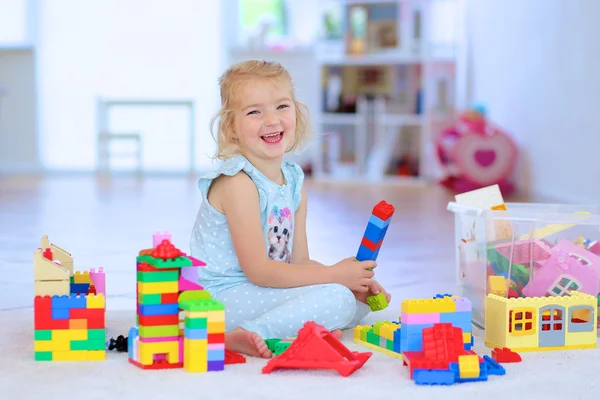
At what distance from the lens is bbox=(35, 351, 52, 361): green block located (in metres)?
1.26

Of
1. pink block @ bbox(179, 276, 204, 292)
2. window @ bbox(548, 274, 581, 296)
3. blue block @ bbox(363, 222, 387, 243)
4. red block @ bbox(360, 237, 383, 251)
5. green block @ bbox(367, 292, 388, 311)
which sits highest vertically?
blue block @ bbox(363, 222, 387, 243)

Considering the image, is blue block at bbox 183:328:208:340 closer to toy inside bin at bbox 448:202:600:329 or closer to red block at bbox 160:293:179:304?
red block at bbox 160:293:179:304

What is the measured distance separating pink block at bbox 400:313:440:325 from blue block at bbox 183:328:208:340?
11.1 inches

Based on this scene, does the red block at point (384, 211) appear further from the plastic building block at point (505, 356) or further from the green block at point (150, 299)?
the green block at point (150, 299)

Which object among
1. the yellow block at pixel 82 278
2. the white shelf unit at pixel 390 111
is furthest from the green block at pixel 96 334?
the white shelf unit at pixel 390 111

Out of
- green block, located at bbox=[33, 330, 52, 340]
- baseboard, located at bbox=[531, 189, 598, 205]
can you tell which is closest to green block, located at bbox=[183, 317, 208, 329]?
green block, located at bbox=[33, 330, 52, 340]

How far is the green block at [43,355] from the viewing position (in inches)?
49.7

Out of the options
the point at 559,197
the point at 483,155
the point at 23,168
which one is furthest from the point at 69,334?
the point at 23,168

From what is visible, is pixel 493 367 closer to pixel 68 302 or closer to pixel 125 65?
pixel 68 302

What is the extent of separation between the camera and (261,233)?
144 cm

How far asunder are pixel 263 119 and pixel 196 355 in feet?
1.54

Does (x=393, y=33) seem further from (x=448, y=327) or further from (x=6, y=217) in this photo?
(x=448, y=327)

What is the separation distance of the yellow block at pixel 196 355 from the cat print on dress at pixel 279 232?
0.36m

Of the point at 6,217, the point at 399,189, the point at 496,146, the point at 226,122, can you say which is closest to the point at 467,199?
the point at 226,122
